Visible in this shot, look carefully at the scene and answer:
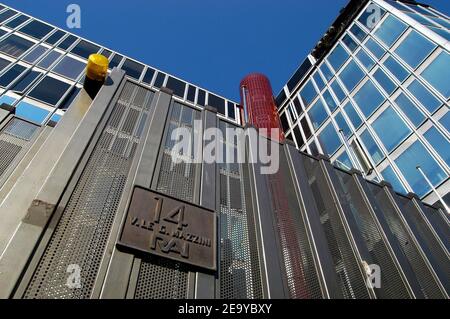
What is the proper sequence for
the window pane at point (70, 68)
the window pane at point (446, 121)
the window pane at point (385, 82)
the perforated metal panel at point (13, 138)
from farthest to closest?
the window pane at point (70, 68)
the window pane at point (385, 82)
the window pane at point (446, 121)
the perforated metal panel at point (13, 138)

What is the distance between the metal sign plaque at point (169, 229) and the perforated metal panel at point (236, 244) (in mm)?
361

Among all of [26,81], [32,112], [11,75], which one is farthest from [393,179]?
[11,75]

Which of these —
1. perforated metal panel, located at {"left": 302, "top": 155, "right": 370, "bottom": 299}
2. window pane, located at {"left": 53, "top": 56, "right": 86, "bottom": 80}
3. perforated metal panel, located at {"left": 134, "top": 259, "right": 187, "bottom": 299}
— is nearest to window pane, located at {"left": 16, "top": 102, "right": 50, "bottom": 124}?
window pane, located at {"left": 53, "top": 56, "right": 86, "bottom": 80}

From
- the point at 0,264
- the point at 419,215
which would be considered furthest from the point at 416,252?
the point at 0,264

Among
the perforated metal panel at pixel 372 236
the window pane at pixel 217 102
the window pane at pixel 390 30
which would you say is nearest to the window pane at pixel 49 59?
the window pane at pixel 217 102

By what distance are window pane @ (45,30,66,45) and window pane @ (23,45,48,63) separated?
145 cm

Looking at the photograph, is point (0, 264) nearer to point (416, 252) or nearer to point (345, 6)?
point (416, 252)

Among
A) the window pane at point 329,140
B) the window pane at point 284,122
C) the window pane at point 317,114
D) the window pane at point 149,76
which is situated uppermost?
the window pane at point 149,76

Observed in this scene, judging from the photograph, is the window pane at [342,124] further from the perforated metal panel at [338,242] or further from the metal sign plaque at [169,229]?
the metal sign plaque at [169,229]

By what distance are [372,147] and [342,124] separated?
3.77 m

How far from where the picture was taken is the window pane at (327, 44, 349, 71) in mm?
25500

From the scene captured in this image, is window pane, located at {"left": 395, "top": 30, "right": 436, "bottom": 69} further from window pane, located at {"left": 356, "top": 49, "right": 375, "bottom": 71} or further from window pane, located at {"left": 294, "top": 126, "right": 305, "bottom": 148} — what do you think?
window pane, located at {"left": 294, "top": 126, "right": 305, "bottom": 148}

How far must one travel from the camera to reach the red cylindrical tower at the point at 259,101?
2170 centimetres

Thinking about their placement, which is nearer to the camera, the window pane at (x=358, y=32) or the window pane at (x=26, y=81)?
the window pane at (x=26, y=81)
